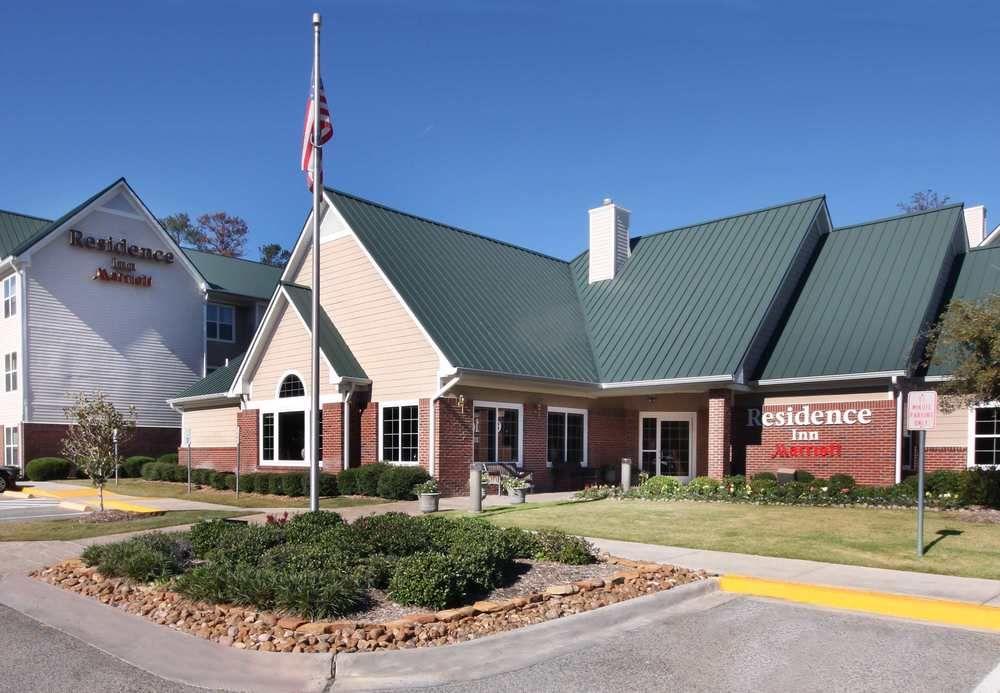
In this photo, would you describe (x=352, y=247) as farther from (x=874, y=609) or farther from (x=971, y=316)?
(x=874, y=609)

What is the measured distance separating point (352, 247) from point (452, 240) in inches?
154

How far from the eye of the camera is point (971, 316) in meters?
15.3

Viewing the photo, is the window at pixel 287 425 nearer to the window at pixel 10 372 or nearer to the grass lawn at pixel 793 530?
the grass lawn at pixel 793 530

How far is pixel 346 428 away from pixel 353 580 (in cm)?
1513

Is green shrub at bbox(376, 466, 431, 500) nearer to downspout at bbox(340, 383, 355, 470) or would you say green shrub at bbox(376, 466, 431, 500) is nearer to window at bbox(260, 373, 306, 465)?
downspout at bbox(340, 383, 355, 470)

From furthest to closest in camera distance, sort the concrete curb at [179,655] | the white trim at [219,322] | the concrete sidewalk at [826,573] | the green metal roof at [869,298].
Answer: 1. the white trim at [219,322]
2. the green metal roof at [869,298]
3. the concrete sidewalk at [826,573]
4. the concrete curb at [179,655]

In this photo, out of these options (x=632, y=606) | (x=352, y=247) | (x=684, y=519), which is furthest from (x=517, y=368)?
(x=632, y=606)

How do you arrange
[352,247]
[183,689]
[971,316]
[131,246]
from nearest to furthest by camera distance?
[183,689] < [971,316] < [352,247] < [131,246]

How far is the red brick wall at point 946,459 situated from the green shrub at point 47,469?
29069 millimetres

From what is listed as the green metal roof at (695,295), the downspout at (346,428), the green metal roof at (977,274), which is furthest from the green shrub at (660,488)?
the green metal roof at (977,274)

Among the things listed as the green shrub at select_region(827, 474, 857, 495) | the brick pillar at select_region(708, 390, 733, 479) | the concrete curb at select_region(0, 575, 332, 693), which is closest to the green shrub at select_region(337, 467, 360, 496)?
the brick pillar at select_region(708, 390, 733, 479)

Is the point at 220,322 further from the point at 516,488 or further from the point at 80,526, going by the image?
the point at 80,526

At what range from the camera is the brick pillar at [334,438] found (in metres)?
22.9

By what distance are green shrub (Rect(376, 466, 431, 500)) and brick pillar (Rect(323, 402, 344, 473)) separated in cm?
269
